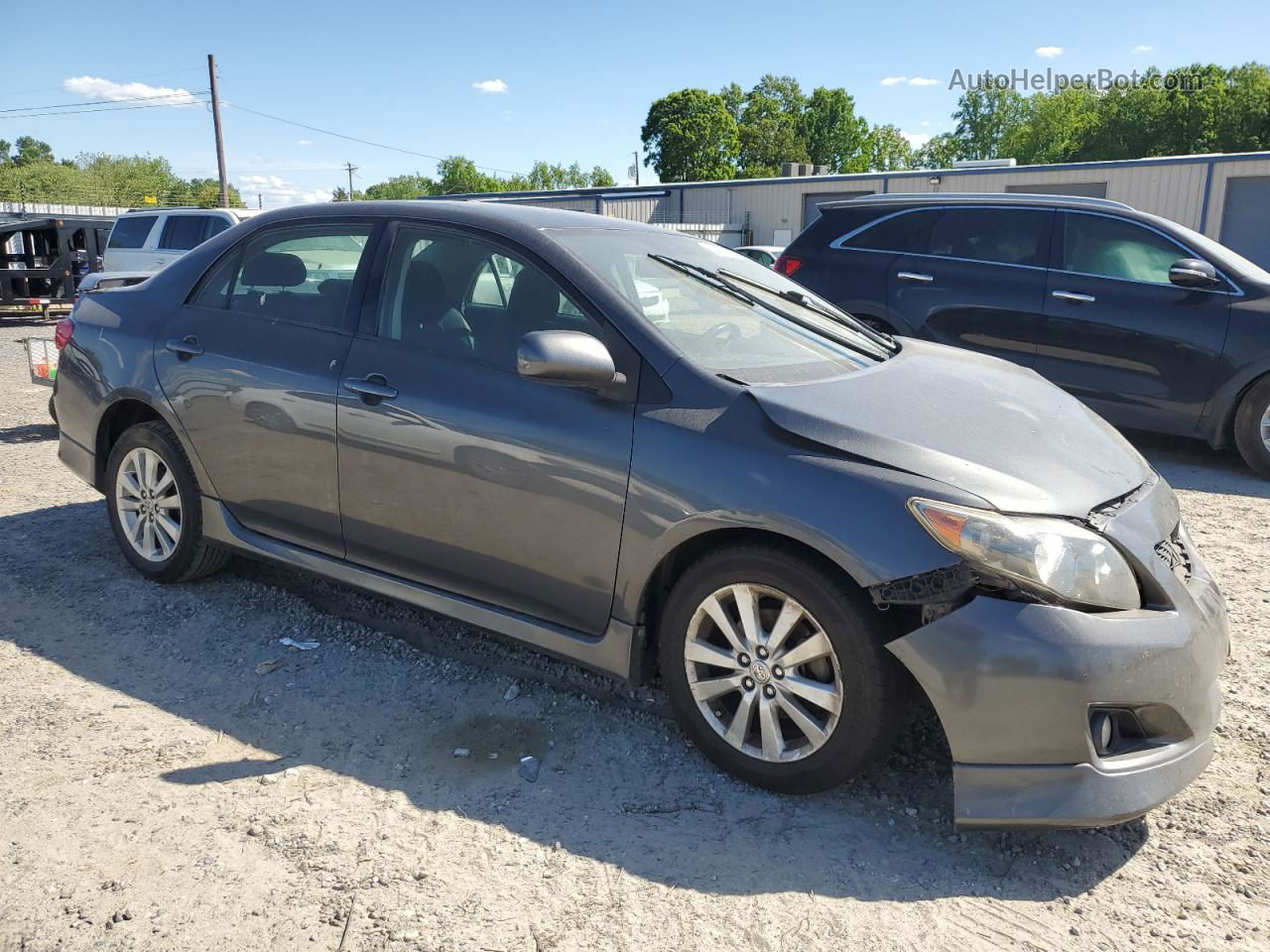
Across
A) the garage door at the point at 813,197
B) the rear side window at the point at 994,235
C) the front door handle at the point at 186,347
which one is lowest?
the front door handle at the point at 186,347

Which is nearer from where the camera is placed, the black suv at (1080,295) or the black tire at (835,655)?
the black tire at (835,655)

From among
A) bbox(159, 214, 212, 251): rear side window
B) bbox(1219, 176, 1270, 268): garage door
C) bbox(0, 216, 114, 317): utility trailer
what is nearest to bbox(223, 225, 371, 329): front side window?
bbox(159, 214, 212, 251): rear side window

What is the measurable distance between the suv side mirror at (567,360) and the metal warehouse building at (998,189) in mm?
22158

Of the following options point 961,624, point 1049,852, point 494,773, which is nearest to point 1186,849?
point 1049,852

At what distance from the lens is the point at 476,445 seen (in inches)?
128

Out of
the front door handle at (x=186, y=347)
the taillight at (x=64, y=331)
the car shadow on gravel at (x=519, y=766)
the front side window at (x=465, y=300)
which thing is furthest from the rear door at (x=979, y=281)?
the taillight at (x=64, y=331)

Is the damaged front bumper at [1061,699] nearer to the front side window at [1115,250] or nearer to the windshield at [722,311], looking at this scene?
the windshield at [722,311]

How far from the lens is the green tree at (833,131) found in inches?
3688

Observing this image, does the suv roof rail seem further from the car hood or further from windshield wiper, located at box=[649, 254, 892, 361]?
the car hood

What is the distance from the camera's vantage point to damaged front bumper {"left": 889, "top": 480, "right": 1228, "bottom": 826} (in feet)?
7.93

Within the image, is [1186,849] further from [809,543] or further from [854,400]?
[854,400]

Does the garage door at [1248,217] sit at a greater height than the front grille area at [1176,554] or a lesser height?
greater

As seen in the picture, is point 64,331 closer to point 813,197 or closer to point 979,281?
point 979,281

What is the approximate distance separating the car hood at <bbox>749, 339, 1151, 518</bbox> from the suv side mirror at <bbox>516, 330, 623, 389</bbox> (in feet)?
1.54
